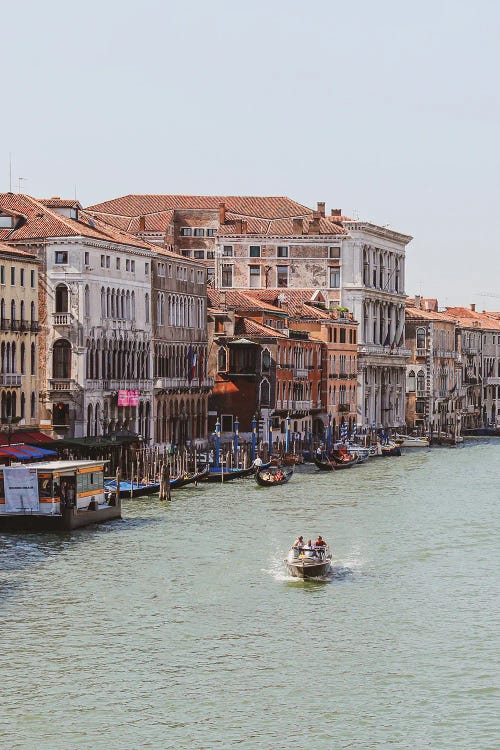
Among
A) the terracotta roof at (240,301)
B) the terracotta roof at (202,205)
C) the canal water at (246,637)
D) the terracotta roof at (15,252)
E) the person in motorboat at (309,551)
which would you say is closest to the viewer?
the canal water at (246,637)

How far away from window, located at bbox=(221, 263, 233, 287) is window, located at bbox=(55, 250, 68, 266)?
36069 millimetres

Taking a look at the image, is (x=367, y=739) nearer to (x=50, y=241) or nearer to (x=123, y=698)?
(x=123, y=698)

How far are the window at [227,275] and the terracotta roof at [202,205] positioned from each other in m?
3.21

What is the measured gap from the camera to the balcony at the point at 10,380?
60.2 meters

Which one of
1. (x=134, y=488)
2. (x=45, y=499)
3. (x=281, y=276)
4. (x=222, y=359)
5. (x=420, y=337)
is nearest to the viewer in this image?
(x=45, y=499)

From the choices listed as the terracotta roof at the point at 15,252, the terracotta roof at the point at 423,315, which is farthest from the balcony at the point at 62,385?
the terracotta roof at the point at 423,315

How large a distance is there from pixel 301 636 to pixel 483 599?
540 cm

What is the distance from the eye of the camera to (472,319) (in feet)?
444

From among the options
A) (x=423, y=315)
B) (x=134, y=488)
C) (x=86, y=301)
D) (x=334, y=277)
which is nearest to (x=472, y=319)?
(x=423, y=315)

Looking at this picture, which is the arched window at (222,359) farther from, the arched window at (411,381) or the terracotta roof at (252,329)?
the arched window at (411,381)

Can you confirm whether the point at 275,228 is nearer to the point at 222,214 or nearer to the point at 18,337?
the point at 222,214

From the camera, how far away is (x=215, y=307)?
8169 cm

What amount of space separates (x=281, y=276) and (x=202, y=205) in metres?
6.04

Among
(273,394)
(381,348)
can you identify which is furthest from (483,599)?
(381,348)
